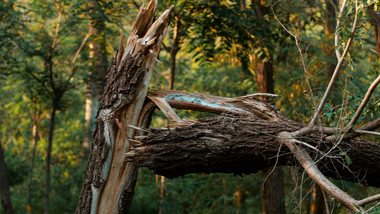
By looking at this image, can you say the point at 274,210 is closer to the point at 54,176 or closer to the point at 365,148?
the point at 365,148

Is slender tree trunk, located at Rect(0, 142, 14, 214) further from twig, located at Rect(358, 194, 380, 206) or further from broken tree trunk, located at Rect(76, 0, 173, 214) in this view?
twig, located at Rect(358, 194, 380, 206)

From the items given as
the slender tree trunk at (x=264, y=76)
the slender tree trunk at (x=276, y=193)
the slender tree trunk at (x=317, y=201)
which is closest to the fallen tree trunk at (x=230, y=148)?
the slender tree trunk at (x=264, y=76)

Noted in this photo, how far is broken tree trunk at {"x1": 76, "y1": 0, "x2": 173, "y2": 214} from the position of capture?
4.57 metres

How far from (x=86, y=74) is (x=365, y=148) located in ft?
21.5

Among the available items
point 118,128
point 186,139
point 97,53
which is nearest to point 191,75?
point 97,53

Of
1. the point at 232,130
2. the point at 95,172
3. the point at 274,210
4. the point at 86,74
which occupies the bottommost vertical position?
the point at 274,210

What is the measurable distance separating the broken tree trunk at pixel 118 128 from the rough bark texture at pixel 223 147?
50cm

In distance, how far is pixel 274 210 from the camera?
8109mm

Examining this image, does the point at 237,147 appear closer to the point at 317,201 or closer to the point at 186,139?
the point at 186,139

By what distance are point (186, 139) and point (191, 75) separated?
10.4m

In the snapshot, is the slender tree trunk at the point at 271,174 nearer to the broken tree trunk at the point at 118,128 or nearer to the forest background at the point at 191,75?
the forest background at the point at 191,75

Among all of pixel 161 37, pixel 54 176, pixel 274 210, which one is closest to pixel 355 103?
pixel 161 37

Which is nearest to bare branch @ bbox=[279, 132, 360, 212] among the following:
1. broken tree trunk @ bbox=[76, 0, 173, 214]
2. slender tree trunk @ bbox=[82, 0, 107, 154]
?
broken tree trunk @ bbox=[76, 0, 173, 214]

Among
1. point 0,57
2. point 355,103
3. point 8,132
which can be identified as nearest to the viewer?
point 355,103
